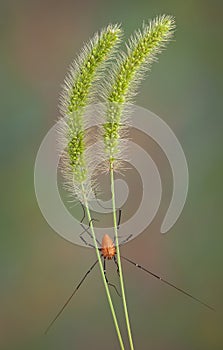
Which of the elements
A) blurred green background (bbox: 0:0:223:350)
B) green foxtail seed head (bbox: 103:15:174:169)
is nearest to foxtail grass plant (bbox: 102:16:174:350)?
green foxtail seed head (bbox: 103:15:174:169)

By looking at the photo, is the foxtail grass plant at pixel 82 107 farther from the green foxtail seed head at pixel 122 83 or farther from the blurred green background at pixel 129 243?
the blurred green background at pixel 129 243

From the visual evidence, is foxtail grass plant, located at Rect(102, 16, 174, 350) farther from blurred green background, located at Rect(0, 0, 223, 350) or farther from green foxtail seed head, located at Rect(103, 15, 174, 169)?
blurred green background, located at Rect(0, 0, 223, 350)

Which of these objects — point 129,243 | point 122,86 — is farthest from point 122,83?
point 129,243

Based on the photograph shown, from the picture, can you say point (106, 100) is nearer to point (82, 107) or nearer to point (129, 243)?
point (82, 107)

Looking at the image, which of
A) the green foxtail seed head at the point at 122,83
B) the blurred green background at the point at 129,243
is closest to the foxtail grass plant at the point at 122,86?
the green foxtail seed head at the point at 122,83

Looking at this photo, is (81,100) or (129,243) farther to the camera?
(129,243)

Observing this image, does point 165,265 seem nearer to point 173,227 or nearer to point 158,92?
point 173,227
